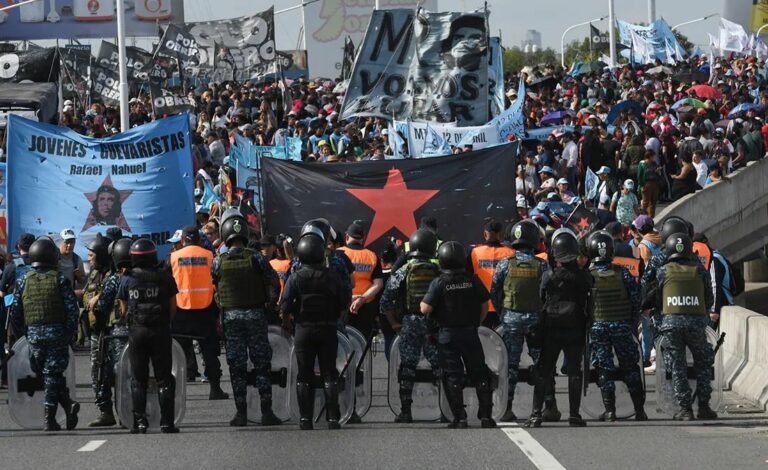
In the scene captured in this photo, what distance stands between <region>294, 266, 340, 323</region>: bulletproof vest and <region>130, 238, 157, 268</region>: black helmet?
3.90 feet

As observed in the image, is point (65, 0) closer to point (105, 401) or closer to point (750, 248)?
point (750, 248)

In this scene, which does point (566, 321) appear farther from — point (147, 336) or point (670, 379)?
point (147, 336)

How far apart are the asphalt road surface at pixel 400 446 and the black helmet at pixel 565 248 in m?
1.38

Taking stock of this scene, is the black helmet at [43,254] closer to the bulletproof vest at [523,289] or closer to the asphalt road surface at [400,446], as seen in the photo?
the asphalt road surface at [400,446]

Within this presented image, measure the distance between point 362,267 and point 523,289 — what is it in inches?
80.4

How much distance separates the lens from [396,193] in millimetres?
19484

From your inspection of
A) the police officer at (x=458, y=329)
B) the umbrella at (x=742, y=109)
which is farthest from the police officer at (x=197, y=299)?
the umbrella at (x=742, y=109)

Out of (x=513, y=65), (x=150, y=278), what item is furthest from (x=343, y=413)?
(x=513, y=65)

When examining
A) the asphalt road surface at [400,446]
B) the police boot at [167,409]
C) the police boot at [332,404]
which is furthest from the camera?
the police boot at [332,404]

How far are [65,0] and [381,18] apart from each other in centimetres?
4548

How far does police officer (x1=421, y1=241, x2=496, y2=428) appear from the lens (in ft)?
44.4

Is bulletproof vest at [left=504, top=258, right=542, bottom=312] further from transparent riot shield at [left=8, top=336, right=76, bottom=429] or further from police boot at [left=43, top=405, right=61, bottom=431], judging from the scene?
police boot at [left=43, top=405, right=61, bottom=431]

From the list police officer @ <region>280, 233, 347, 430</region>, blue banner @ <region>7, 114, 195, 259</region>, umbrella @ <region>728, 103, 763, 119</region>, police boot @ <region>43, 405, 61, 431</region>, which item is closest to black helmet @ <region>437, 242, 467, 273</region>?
police officer @ <region>280, 233, 347, 430</region>

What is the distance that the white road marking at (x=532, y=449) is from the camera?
11.3 meters
